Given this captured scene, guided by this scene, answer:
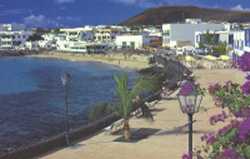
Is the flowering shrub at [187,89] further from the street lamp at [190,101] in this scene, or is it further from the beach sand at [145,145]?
the beach sand at [145,145]

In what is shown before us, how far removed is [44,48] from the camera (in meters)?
171

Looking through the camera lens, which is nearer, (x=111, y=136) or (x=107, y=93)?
(x=111, y=136)

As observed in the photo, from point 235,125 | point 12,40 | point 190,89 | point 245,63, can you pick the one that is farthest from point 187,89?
point 12,40

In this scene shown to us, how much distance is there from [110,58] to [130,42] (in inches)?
812

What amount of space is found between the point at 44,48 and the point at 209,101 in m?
143

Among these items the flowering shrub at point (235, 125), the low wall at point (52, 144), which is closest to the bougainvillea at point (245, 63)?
the flowering shrub at point (235, 125)

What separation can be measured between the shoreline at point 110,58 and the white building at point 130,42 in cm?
901

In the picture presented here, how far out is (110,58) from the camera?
120 meters

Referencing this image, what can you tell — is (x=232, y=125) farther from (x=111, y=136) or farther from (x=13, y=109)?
(x=13, y=109)

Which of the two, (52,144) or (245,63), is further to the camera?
(52,144)

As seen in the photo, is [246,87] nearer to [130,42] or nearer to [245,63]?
[245,63]

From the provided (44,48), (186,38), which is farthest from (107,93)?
(44,48)

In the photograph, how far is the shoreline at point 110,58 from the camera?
101m

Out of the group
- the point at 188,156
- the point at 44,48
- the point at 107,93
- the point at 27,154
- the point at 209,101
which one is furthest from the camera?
the point at 44,48
